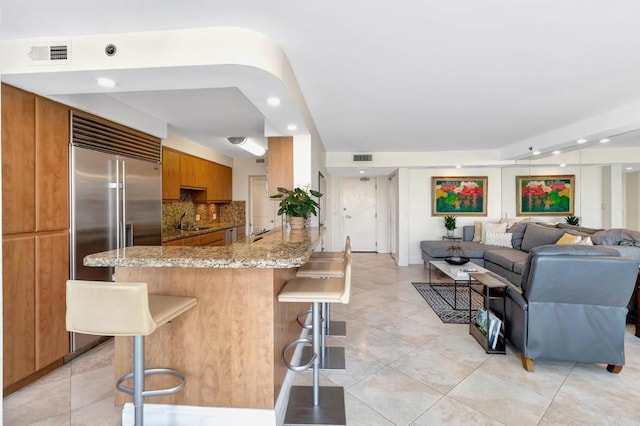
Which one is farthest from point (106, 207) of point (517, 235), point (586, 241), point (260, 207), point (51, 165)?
point (517, 235)

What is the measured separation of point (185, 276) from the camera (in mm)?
1847

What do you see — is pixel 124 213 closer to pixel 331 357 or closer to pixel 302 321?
pixel 302 321

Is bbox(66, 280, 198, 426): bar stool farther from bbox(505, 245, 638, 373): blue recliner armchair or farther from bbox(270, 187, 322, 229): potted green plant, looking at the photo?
bbox(505, 245, 638, 373): blue recliner armchair

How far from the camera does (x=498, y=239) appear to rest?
561cm

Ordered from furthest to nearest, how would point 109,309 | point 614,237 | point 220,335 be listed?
1. point 614,237
2. point 220,335
3. point 109,309

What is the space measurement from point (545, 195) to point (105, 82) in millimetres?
6547

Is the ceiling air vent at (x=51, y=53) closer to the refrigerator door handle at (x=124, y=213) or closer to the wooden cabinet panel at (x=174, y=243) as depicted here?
the refrigerator door handle at (x=124, y=213)

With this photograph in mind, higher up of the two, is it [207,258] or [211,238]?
[207,258]

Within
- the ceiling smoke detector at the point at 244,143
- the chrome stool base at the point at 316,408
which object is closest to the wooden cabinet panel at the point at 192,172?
the ceiling smoke detector at the point at 244,143

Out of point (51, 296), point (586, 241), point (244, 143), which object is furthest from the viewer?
point (244, 143)

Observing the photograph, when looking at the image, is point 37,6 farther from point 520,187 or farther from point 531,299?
point 520,187

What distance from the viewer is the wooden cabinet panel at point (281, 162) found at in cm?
360

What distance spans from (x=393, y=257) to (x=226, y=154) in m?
4.27

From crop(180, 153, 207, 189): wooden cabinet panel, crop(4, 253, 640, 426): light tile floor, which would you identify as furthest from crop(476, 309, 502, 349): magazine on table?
crop(180, 153, 207, 189): wooden cabinet panel
